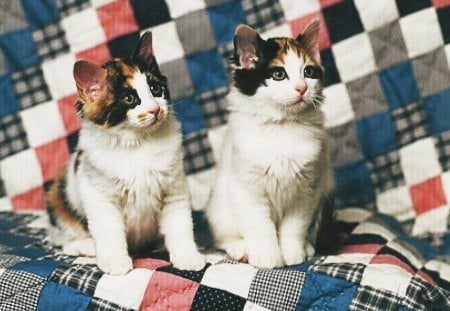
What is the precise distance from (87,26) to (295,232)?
927 mm

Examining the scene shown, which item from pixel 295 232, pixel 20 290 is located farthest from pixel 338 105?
pixel 20 290

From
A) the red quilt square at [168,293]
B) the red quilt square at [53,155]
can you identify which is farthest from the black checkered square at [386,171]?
the red quilt square at [53,155]

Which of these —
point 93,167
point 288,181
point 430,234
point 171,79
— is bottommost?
point 430,234

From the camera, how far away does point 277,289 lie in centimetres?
138

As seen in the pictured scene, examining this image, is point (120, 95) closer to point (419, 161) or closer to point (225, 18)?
point (225, 18)

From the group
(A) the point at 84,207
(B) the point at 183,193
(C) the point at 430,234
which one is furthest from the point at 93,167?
(C) the point at 430,234

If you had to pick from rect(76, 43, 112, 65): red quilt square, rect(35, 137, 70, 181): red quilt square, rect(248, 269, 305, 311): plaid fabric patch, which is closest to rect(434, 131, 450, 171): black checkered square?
rect(248, 269, 305, 311): plaid fabric patch

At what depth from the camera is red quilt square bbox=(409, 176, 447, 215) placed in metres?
1.99

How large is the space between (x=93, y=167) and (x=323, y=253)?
0.61 m

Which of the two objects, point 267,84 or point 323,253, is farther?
point 323,253

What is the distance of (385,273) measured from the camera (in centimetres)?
142

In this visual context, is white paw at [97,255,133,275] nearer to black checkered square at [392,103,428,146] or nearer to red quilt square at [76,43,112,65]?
red quilt square at [76,43,112,65]

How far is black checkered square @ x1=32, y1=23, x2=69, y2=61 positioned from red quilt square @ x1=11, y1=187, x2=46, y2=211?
0.41 m

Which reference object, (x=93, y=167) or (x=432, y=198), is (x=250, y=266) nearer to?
(x=93, y=167)
